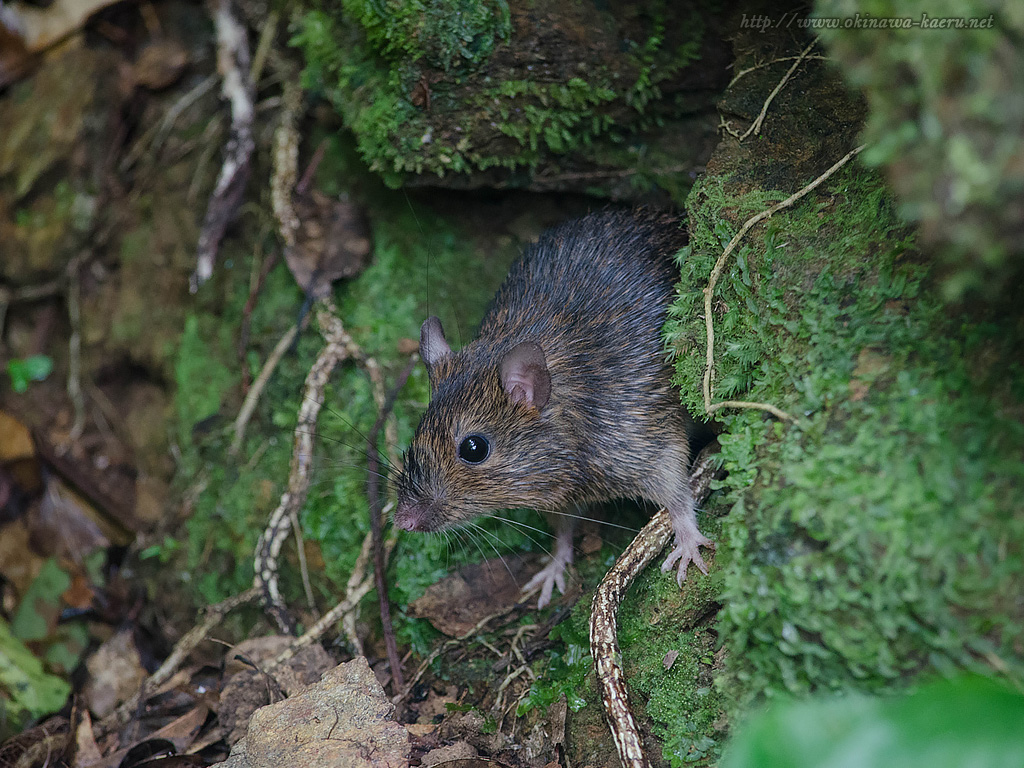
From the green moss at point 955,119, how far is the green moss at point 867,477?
486 millimetres

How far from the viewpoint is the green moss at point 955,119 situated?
5.92 feet

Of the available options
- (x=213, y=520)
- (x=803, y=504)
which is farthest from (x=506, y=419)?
(x=213, y=520)

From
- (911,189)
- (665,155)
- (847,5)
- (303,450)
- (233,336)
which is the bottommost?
(303,450)

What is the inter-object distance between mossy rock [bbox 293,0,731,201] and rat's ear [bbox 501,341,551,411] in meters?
1.22

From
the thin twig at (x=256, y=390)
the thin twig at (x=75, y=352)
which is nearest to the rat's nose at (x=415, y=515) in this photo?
the thin twig at (x=256, y=390)

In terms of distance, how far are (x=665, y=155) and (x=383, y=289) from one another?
1.72m

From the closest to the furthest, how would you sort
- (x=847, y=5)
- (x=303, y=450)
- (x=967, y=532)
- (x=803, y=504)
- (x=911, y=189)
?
(x=911, y=189), (x=847, y=5), (x=967, y=532), (x=803, y=504), (x=303, y=450)

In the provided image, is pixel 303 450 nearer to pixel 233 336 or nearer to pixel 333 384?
pixel 333 384

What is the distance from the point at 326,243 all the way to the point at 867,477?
3360 millimetres

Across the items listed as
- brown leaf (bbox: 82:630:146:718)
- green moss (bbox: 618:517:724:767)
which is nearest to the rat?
green moss (bbox: 618:517:724:767)

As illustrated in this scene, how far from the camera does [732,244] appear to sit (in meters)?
3.30

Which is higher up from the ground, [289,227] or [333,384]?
[289,227]

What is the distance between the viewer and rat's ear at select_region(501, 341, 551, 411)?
139 inches

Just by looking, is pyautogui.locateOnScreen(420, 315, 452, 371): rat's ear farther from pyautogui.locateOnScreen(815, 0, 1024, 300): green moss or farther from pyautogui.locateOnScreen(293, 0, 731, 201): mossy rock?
pyautogui.locateOnScreen(815, 0, 1024, 300): green moss
